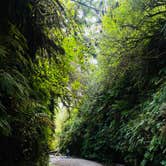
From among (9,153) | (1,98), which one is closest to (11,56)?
(1,98)

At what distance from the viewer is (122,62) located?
297 inches

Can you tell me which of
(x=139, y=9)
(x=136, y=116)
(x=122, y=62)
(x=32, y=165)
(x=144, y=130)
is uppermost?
(x=139, y=9)

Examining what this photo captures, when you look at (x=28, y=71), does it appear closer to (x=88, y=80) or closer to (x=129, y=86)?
(x=129, y=86)

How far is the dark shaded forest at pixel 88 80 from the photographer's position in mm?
2988

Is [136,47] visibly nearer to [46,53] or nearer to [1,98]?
[46,53]

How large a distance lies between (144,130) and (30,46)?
313 cm

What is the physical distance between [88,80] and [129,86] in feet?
7.74

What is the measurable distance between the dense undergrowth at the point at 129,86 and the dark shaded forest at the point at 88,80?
0.09 feet

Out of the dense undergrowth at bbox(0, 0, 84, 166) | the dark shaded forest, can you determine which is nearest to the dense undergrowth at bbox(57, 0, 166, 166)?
the dark shaded forest

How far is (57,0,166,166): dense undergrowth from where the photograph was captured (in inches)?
223

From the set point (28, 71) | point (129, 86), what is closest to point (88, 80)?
point (129, 86)

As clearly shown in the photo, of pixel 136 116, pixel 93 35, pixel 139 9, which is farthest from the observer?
pixel 93 35

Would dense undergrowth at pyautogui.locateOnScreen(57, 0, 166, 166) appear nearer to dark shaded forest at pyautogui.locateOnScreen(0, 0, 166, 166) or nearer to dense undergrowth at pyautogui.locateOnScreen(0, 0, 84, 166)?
dark shaded forest at pyautogui.locateOnScreen(0, 0, 166, 166)

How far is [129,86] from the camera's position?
8078mm
